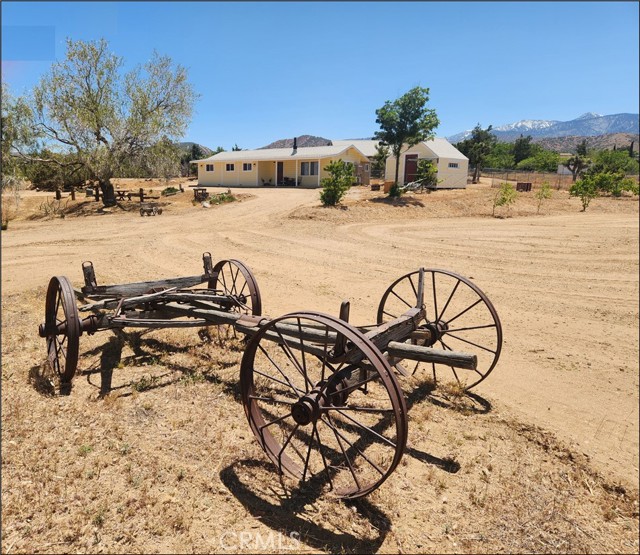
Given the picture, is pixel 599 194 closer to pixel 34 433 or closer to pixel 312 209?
pixel 312 209

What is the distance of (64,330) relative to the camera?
5.00 m

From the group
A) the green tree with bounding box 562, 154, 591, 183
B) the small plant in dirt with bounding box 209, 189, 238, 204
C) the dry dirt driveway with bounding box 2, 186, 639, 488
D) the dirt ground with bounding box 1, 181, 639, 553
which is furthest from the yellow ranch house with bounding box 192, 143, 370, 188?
the green tree with bounding box 562, 154, 591, 183

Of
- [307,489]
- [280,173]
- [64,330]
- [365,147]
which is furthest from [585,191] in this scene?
[64,330]

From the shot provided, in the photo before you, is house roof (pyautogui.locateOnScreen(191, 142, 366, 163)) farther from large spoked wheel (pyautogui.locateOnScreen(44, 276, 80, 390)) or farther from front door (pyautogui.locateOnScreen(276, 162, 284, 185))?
large spoked wheel (pyautogui.locateOnScreen(44, 276, 80, 390))

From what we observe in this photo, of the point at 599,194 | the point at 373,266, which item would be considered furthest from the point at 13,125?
the point at 599,194

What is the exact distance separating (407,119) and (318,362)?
2500cm

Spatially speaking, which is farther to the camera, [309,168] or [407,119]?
[309,168]

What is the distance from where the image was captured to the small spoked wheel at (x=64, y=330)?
4688 mm

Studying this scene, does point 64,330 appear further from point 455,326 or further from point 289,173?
point 289,173

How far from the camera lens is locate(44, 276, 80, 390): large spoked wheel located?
4.69 meters

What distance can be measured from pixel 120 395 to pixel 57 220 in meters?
20.4

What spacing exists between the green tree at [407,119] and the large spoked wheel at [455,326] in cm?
1874

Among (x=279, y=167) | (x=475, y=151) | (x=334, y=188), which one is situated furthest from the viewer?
(x=475, y=151)

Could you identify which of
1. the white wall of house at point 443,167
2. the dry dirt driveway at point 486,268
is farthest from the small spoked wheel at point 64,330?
the white wall of house at point 443,167
